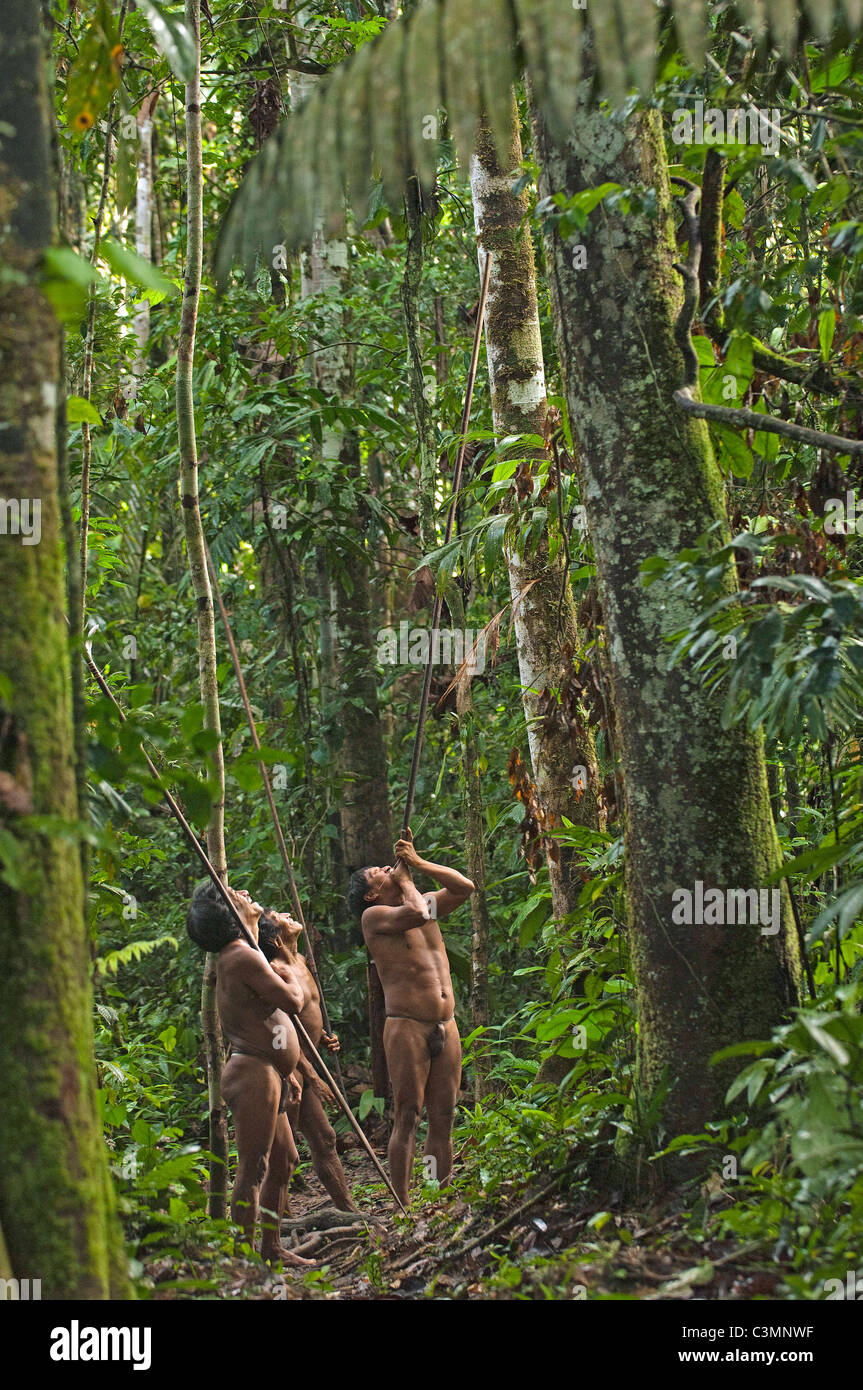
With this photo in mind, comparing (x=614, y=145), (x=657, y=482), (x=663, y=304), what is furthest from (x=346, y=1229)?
(x=614, y=145)

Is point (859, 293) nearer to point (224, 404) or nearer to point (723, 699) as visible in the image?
point (723, 699)

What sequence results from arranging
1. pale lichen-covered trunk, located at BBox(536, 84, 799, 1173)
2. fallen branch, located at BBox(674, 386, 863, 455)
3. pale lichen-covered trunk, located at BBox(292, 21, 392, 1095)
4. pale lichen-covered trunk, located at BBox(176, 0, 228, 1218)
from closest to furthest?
fallen branch, located at BBox(674, 386, 863, 455) → pale lichen-covered trunk, located at BBox(536, 84, 799, 1173) → pale lichen-covered trunk, located at BBox(176, 0, 228, 1218) → pale lichen-covered trunk, located at BBox(292, 21, 392, 1095)

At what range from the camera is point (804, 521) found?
11.6ft

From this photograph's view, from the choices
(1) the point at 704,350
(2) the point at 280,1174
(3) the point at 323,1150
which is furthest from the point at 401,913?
(1) the point at 704,350

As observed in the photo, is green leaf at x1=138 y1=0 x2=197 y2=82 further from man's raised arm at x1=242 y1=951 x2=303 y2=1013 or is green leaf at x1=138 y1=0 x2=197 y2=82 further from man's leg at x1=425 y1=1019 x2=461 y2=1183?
man's leg at x1=425 y1=1019 x2=461 y2=1183

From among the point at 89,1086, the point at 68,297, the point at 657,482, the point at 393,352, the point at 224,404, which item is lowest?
the point at 89,1086

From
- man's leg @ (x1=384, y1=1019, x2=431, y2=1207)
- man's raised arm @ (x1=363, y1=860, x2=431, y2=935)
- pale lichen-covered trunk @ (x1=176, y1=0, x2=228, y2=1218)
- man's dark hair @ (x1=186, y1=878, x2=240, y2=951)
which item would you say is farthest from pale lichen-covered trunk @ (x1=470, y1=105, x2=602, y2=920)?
pale lichen-covered trunk @ (x1=176, y1=0, x2=228, y2=1218)

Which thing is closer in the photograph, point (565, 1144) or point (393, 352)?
point (565, 1144)

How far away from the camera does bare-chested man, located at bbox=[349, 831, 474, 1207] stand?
17.6ft

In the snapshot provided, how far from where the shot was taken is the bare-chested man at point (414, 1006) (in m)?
5.36

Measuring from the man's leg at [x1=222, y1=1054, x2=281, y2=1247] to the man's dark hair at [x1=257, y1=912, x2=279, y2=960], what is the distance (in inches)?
25.7

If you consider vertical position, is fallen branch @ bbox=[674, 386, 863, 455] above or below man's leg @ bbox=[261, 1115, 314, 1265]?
above

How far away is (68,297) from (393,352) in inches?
263

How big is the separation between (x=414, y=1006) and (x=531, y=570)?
2.11 m
